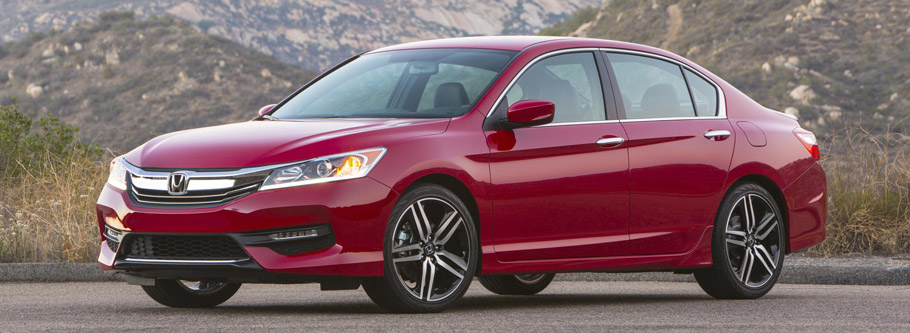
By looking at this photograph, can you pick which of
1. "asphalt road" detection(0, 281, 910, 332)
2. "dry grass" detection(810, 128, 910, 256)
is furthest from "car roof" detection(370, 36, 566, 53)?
"dry grass" detection(810, 128, 910, 256)

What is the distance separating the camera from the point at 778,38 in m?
58.9

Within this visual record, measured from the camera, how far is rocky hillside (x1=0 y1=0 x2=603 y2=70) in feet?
373

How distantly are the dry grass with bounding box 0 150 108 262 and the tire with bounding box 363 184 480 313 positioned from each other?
17.8 feet

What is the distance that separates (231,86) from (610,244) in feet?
202

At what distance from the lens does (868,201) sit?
12.6 meters

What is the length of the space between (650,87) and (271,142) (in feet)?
9.58

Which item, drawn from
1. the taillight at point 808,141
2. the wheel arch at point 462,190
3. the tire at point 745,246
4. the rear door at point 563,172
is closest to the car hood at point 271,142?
the wheel arch at point 462,190

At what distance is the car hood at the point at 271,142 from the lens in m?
7.02

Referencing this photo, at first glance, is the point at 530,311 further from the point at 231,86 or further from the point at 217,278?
the point at 231,86

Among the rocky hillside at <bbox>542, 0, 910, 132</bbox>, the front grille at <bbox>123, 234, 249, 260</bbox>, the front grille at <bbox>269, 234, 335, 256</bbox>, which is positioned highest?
the front grille at <bbox>269, 234, 335, 256</bbox>

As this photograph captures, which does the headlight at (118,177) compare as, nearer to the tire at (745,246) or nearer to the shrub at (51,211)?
the tire at (745,246)

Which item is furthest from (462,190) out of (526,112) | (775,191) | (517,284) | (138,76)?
Answer: (138,76)

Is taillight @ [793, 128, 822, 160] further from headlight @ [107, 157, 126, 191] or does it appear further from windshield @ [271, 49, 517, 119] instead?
headlight @ [107, 157, 126, 191]

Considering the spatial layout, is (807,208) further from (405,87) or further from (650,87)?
(405,87)
